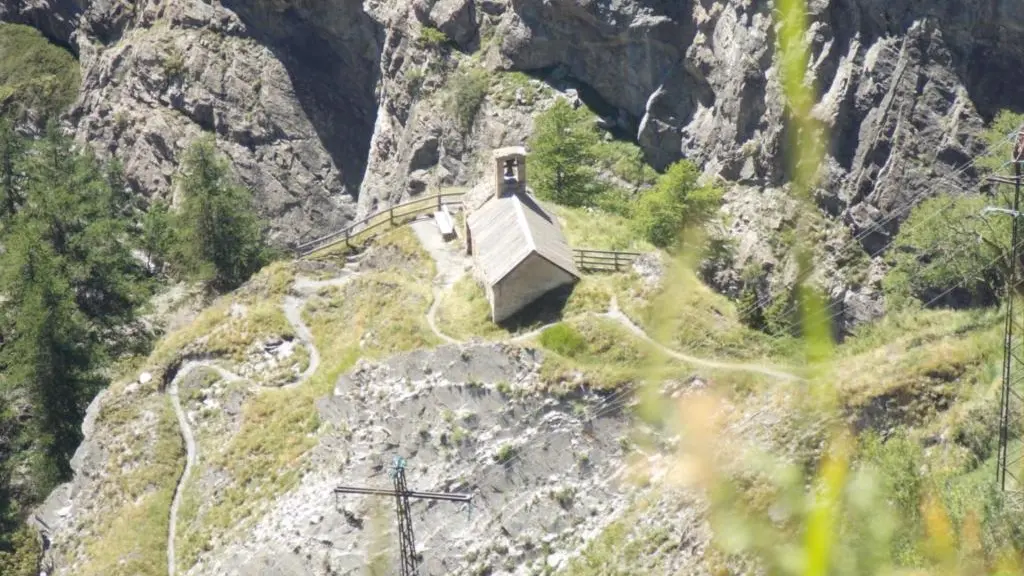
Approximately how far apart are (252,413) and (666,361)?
15.6 meters

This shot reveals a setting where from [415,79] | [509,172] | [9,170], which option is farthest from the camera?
[415,79]

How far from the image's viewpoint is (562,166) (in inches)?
2366

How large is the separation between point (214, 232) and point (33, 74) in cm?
5484

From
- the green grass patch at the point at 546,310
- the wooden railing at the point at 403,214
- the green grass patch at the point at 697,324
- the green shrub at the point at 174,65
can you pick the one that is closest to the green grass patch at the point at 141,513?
the green grass patch at the point at 546,310

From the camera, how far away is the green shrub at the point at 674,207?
55.2m

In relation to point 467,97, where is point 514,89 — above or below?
above

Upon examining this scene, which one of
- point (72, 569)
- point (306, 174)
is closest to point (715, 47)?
point (306, 174)

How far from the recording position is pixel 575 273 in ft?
139

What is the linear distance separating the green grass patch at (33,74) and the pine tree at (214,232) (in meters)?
46.2

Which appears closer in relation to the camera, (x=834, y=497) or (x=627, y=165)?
(x=834, y=497)

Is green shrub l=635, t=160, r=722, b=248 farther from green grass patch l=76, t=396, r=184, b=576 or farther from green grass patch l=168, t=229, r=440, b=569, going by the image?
green grass patch l=76, t=396, r=184, b=576

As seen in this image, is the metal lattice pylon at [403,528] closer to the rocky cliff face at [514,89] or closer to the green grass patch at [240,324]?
the green grass patch at [240,324]

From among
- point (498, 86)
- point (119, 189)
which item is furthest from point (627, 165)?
point (119, 189)

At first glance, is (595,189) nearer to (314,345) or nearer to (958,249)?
(314,345)
